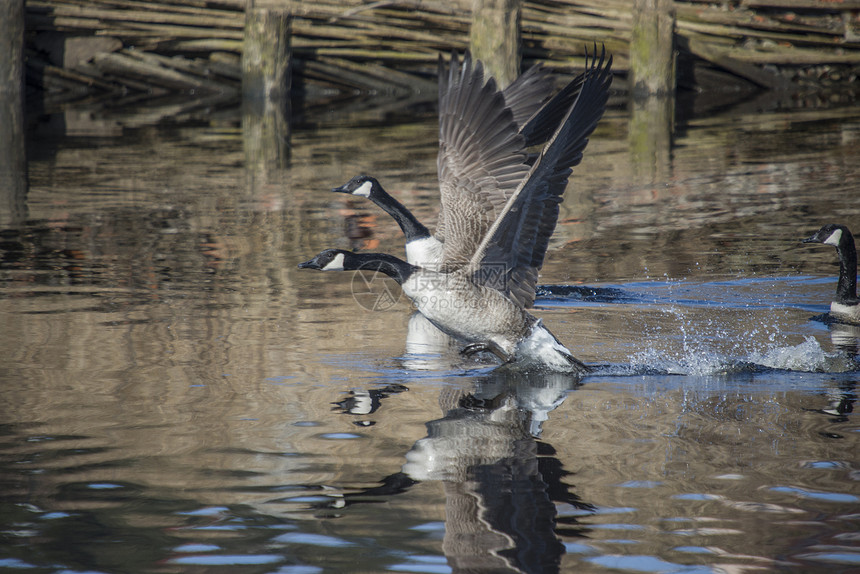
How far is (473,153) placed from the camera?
752cm

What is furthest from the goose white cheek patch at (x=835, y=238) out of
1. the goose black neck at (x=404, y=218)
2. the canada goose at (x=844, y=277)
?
the goose black neck at (x=404, y=218)

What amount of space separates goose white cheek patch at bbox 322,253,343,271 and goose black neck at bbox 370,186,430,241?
1.49 meters

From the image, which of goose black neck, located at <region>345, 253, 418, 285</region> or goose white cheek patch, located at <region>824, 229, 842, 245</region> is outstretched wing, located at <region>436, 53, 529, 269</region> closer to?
goose black neck, located at <region>345, 253, 418, 285</region>

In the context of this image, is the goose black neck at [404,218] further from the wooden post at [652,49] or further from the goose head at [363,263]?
the wooden post at [652,49]

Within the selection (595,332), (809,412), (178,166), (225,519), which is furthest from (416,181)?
(225,519)

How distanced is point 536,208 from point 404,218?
1.90m

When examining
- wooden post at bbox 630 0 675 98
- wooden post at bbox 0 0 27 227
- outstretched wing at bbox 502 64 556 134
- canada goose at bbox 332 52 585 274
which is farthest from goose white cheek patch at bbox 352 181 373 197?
wooden post at bbox 630 0 675 98

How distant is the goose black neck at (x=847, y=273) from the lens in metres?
6.57

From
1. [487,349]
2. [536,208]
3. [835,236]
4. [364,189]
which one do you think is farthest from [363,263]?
[835,236]

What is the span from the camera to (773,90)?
22000mm

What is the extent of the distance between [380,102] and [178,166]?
27.0ft

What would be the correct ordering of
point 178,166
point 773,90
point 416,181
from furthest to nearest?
point 773,90 < point 178,166 < point 416,181

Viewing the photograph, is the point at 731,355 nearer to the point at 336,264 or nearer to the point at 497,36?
the point at 336,264

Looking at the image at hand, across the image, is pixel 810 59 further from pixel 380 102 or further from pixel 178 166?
pixel 178 166
